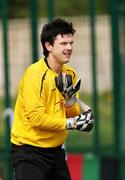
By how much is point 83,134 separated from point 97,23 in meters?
1.40

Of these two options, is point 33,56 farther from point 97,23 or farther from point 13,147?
point 13,147

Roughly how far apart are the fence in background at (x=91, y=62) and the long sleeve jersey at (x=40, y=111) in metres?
3.98

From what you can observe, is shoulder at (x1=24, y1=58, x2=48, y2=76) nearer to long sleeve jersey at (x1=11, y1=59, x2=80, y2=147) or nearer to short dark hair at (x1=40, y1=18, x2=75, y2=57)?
long sleeve jersey at (x1=11, y1=59, x2=80, y2=147)

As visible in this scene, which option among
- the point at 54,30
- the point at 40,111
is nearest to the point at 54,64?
the point at 54,30

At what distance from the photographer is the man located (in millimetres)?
6340

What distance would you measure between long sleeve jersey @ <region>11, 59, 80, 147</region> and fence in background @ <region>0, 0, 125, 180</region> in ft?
13.1

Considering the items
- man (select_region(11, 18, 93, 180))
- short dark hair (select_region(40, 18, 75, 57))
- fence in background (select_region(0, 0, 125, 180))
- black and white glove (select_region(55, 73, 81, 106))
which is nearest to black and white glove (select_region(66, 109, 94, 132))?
man (select_region(11, 18, 93, 180))

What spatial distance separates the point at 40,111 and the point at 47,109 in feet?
0.48

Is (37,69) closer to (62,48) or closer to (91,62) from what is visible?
(62,48)

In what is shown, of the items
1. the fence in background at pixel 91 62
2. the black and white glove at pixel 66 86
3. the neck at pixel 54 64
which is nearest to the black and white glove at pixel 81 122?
the black and white glove at pixel 66 86

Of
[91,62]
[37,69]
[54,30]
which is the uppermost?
[54,30]

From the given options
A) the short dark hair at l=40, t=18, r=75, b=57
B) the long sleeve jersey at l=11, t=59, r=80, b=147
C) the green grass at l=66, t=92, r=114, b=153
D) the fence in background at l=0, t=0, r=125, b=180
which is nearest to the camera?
the long sleeve jersey at l=11, t=59, r=80, b=147

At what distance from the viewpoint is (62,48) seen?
6.42 metres

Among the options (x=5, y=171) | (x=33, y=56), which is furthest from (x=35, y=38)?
(x=5, y=171)
